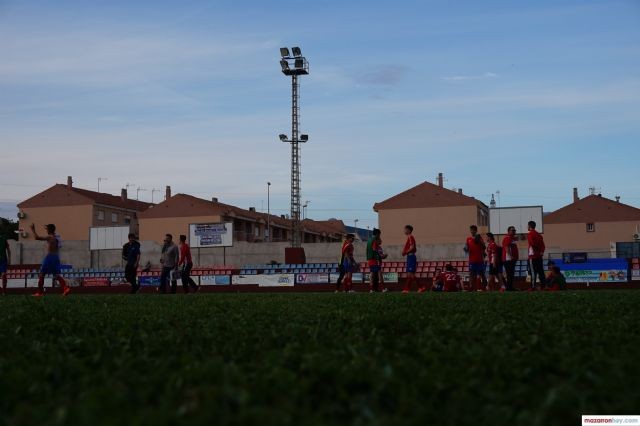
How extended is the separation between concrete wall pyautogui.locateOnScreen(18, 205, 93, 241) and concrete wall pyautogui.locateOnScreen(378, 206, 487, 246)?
33034 mm

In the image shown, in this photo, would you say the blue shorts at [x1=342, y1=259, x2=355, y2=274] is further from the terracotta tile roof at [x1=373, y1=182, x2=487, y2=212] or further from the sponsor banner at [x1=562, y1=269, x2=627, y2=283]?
the terracotta tile roof at [x1=373, y1=182, x2=487, y2=212]

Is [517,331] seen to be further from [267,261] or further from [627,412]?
[267,261]

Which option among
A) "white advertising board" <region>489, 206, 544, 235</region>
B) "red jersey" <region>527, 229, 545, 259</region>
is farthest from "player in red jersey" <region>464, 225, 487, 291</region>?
"white advertising board" <region>489, 206, 544, 235</region>

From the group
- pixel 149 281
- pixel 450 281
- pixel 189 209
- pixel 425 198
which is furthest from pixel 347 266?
pixel 189 209

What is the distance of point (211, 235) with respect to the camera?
5106 cm

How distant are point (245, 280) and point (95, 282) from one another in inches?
383

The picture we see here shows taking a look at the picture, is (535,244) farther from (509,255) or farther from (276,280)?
(276,280)

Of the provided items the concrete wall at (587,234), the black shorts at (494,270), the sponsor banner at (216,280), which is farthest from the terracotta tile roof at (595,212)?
the black shorts at (494,270)

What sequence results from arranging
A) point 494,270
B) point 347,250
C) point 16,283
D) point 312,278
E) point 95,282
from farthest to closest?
1. point 95,282
2. point 16,283
3. point 312,278
4. point 347,250
5. point 494,270

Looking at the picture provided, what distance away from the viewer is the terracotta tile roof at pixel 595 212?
7381 centimetres

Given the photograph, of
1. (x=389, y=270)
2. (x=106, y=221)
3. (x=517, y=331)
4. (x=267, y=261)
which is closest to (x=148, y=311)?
(x=517, y=331)

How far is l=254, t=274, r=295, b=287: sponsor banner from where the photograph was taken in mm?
37156

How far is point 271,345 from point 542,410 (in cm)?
247

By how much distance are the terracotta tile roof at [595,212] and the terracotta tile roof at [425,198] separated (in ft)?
29.0
